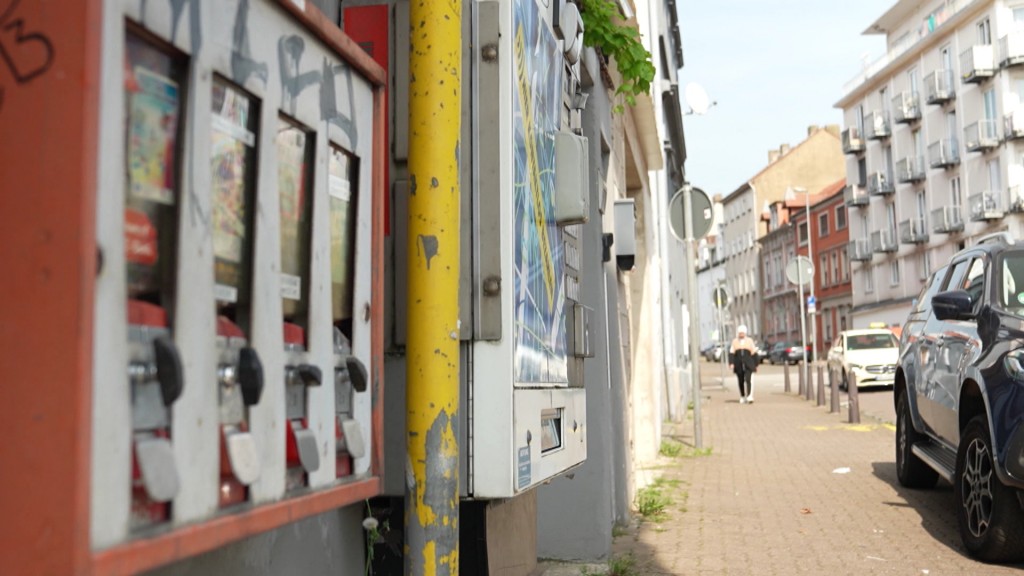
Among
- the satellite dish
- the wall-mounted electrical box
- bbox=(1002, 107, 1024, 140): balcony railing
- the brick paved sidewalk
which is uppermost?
bbox=(1002, 107, 1024, 140): balcony railing

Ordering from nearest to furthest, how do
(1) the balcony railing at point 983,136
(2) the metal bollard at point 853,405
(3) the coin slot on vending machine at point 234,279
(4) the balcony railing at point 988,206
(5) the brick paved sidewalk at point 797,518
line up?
(3) the coin slot on vending machine at point 234,279, (5) the brick paved sidewalk at point 797,518, (2) the metal bollard at point 853,405, (4) the balcony railing at point 988,206, (1) the balcony railing at point 983,136

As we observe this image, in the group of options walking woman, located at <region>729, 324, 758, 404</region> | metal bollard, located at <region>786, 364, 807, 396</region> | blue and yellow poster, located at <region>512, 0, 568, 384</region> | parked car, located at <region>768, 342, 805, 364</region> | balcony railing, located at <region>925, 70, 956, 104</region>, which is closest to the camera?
blue and yellow poster, located at <region>512, 0, 568, 384</region>

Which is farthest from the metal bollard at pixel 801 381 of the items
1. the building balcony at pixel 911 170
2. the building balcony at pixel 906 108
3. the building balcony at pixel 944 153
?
the building balcony at pixel 906 108

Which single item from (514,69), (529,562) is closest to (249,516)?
(514,69)

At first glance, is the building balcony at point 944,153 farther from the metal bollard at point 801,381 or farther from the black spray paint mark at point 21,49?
the black spray paint mark at point 21,49

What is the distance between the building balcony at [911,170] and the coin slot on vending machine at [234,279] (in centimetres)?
6512

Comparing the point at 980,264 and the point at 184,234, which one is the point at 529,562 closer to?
the point at 184,234

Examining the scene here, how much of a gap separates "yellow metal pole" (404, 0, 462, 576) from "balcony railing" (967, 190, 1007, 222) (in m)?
55.3

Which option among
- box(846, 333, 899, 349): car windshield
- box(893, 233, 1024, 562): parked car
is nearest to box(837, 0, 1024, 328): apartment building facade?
box(846, 333, 899, 349): car windshield

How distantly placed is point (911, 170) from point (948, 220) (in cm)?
583

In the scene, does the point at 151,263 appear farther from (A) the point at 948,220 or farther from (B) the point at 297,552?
(A) the point at 948,220

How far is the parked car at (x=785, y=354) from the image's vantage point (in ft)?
232

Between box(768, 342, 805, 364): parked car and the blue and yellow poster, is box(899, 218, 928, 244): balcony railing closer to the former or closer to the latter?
box(768, 342, 805, 364): parked car

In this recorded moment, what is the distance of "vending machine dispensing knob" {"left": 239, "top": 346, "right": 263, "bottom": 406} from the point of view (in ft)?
6.81
